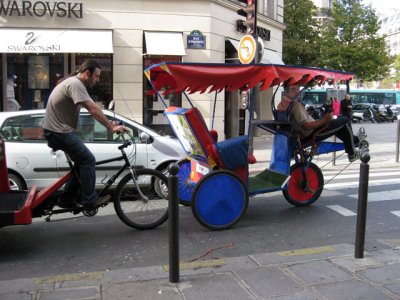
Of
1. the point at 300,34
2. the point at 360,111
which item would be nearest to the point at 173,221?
the point at 360,111

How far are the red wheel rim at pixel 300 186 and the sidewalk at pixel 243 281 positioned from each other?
7.52 ft

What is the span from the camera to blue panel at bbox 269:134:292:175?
262 inches

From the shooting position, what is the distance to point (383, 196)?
8062 mm

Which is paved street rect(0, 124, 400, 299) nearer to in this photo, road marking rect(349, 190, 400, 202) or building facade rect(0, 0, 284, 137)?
road marking rect(349, 190, 400, 202)

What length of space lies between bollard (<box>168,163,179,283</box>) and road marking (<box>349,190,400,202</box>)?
4783 millimetres

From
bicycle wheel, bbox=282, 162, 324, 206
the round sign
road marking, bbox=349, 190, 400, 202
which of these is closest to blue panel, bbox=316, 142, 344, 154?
bicycle wheel, bbox=282, 162, 324, 206

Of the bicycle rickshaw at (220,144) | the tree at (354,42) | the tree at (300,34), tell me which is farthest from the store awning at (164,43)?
the tree at (354,42)

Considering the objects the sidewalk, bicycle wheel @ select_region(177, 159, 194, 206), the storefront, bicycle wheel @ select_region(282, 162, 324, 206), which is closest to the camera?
the sidewalk

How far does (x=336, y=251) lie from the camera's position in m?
4.90

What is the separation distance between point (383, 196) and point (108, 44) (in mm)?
9124

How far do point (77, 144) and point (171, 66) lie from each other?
1.36 meters

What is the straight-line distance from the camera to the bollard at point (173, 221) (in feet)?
12.8

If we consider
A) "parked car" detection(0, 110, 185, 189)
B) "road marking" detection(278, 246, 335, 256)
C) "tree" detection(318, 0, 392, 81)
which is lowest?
"road marking" detection(278, 246, 335, 256)

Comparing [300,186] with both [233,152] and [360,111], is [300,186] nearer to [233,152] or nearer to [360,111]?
[233,152]
